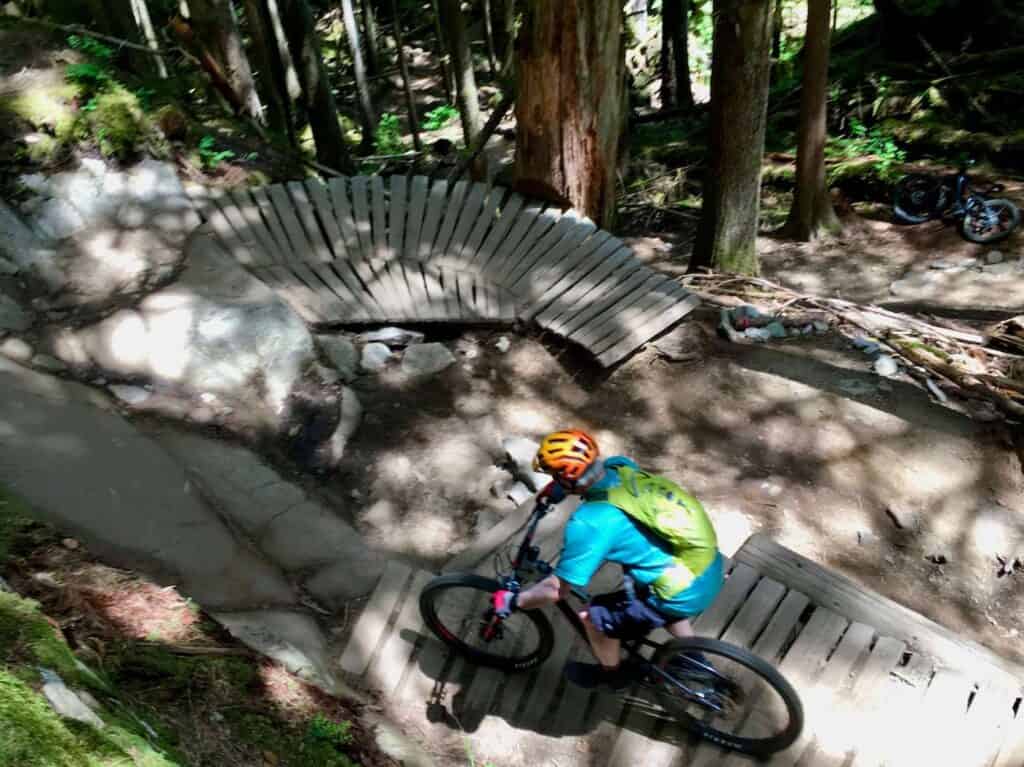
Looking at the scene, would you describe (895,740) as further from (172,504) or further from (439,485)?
(172,504)

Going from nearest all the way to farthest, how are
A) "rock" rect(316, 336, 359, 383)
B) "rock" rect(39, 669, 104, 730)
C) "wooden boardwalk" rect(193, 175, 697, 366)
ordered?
"rock" rect(39, 669, 104, 730) → "rock" rect(316, 336, 359, 383) → "wooden boardwalk" rect(193, 175, 697, 366)

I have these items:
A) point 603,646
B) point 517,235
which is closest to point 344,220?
point 517,235

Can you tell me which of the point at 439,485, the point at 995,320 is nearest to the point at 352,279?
the point at 439,485

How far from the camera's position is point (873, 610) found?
12.7 feet

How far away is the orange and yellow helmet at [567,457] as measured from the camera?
122 inches

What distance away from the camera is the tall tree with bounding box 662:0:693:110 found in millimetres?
15477

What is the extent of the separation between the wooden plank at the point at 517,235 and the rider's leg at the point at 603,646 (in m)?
3.96

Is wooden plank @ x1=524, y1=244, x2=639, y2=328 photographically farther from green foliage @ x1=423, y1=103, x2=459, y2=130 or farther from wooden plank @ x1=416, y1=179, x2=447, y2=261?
green foliage @ x1=423, y1=103, x2=459, y2=130

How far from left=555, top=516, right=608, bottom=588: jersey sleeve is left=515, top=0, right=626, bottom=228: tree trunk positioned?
17.2ft

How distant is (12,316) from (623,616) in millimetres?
4871

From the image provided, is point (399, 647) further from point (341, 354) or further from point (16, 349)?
point (16, 349)

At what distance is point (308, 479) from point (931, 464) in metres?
4.54

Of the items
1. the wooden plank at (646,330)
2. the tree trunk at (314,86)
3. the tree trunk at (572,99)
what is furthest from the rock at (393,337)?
the tree trunk at (314,86)

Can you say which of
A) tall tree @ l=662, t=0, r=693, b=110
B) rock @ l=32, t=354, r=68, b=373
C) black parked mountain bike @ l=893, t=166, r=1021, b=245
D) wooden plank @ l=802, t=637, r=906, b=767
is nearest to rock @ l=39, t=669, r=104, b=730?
wooden plank @ l=802, t=637, r=906, b=767
